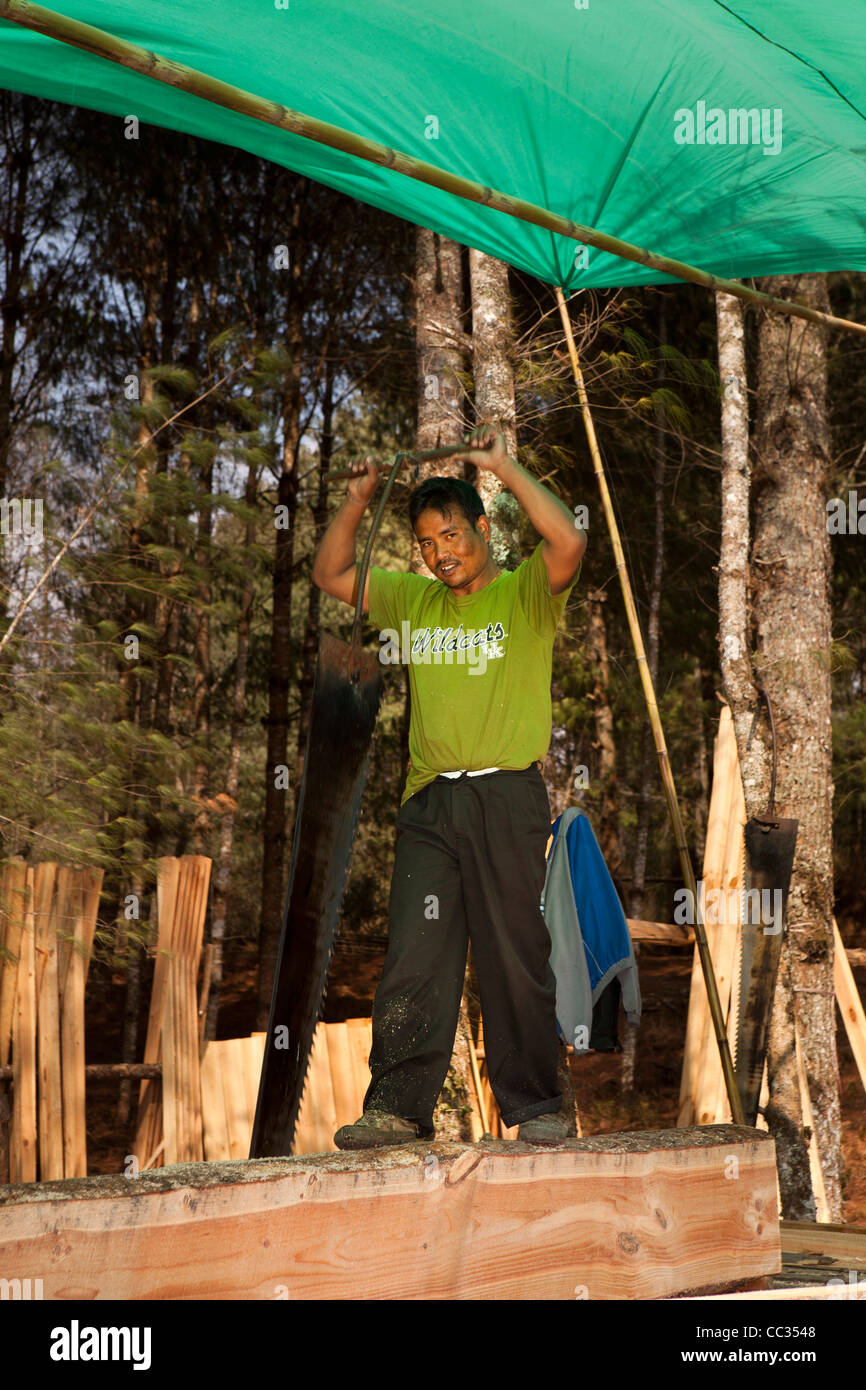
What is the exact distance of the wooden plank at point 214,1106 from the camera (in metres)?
6.32

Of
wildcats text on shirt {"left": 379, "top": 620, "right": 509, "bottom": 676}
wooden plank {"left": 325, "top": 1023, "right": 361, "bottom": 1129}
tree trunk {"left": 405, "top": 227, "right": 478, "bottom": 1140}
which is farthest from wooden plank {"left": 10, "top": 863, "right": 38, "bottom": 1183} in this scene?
wildcats text on shirt {"left": 379, "top": 620, "right": 509, "bottom": 676}

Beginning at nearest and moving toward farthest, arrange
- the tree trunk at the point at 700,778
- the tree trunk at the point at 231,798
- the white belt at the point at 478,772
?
1. the white belt at the point at 478,772
2. the tree trunk at the point at 231,798
3. the tree trunk at the point at 700,778

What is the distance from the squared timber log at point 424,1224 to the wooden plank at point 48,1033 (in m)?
3.92

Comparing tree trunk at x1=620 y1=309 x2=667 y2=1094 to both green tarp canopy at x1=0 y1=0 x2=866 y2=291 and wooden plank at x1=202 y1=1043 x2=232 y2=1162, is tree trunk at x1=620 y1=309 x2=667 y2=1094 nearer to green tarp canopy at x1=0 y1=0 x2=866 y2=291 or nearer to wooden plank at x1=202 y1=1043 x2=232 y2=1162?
wooden plank at x1=202 y1=1043 x2=232 y2=1162

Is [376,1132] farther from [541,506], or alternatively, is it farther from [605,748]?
[605,748]

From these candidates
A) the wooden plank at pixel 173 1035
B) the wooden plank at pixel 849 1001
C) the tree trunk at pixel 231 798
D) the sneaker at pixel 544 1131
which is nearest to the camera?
the sneaker at pixel 544 1131

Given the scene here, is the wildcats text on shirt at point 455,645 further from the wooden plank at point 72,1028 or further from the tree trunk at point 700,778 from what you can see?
the tree trunk at point 700,778

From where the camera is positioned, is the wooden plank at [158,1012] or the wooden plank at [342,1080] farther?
the wooden plank at [342,1080]

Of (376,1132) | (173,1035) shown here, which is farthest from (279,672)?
(376,1132)

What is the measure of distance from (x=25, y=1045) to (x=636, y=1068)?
715cm

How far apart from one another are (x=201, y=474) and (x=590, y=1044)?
24.3 feet

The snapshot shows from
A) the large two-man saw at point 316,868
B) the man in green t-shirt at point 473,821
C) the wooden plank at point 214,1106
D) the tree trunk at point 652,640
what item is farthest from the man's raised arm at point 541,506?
the tree trunk at point 652,640

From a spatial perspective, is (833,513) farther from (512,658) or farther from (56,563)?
(512,658)

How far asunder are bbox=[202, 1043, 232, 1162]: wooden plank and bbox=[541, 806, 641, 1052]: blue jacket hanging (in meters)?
3.26
